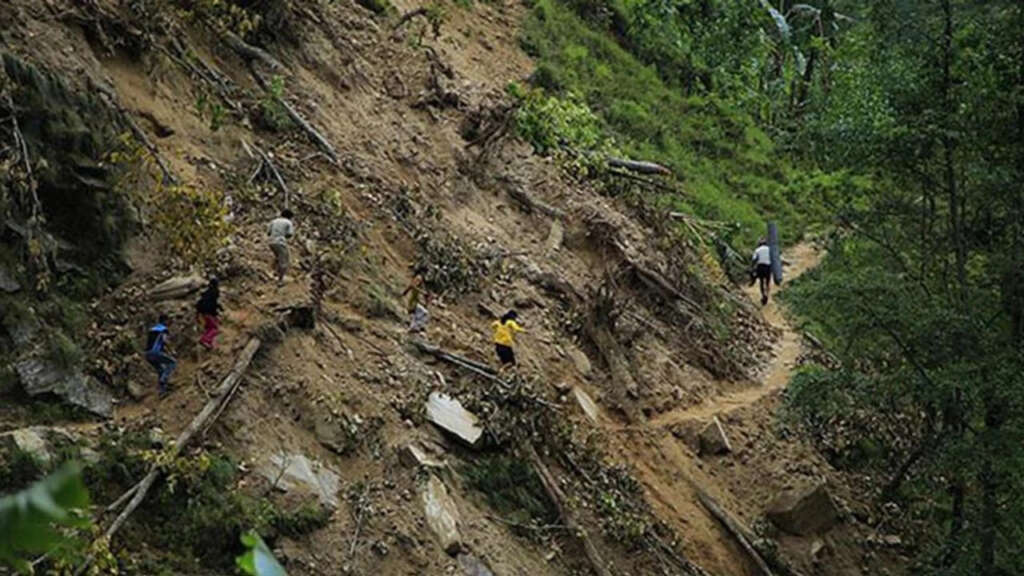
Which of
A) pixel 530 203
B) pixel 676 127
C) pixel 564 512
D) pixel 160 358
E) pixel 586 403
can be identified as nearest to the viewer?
pixel 160 358

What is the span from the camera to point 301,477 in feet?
29.5

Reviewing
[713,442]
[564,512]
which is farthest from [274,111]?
[713,442]

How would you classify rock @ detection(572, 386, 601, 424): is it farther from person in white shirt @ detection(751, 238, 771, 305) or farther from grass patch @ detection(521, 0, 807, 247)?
grass patch @ detection(521, 0, 807, 247)

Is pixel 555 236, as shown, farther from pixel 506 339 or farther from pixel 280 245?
pixel 280 245

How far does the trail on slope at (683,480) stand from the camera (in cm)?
1227

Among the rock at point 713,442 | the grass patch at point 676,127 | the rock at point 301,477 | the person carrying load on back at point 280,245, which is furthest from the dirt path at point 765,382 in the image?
the rock at point 301,477

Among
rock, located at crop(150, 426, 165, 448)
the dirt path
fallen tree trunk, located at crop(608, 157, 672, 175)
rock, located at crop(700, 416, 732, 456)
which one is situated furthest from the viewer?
fallen tree trunk, located at crop(608, 157, 672, 175)

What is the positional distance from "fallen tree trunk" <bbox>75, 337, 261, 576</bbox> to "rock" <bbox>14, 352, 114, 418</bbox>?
0.71 meters

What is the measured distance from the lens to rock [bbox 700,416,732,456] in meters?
13.8

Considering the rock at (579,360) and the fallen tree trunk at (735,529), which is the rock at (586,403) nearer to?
the rock at (579,360)

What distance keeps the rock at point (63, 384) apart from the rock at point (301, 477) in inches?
52.9

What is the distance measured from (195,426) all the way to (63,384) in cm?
107

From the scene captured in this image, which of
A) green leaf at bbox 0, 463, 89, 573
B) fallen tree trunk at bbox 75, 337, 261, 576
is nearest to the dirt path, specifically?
fallen tree trunk at bbox 75, 337, 261, 576

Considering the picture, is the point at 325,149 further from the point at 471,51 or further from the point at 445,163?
the point at 471,51
